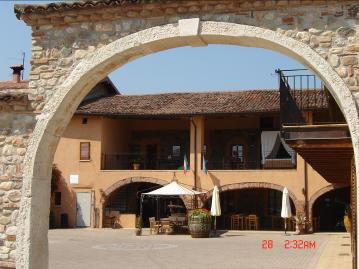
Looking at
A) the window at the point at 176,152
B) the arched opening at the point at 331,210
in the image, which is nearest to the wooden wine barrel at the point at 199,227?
the arched opening at the point at 331,210

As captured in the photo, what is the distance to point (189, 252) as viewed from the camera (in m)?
14.5

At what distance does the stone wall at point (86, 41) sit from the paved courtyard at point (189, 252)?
485 centimetres

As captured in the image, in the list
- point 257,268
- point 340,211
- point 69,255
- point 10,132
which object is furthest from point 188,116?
A: point 10,132

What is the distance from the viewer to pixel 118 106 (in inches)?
1038

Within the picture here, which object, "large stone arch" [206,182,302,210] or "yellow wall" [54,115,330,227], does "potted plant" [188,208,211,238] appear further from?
"yellow wall" [54,115,330,227]

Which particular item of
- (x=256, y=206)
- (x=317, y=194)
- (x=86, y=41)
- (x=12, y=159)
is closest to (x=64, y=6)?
(x=86, y=41)

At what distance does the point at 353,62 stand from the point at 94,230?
1915 cm

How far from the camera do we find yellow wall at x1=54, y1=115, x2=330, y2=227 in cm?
2252

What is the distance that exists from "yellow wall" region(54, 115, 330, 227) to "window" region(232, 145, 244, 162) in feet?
3.55

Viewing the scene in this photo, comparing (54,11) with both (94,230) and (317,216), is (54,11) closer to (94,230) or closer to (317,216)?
(94,230)

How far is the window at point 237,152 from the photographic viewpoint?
85.9 feet

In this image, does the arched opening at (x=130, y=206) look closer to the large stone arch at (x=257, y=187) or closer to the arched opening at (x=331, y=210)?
the large stone arch at (x=257, y=187)

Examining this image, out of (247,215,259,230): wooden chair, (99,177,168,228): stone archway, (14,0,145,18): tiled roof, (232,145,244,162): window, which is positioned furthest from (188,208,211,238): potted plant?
(14,0,145,18): tiled roof
